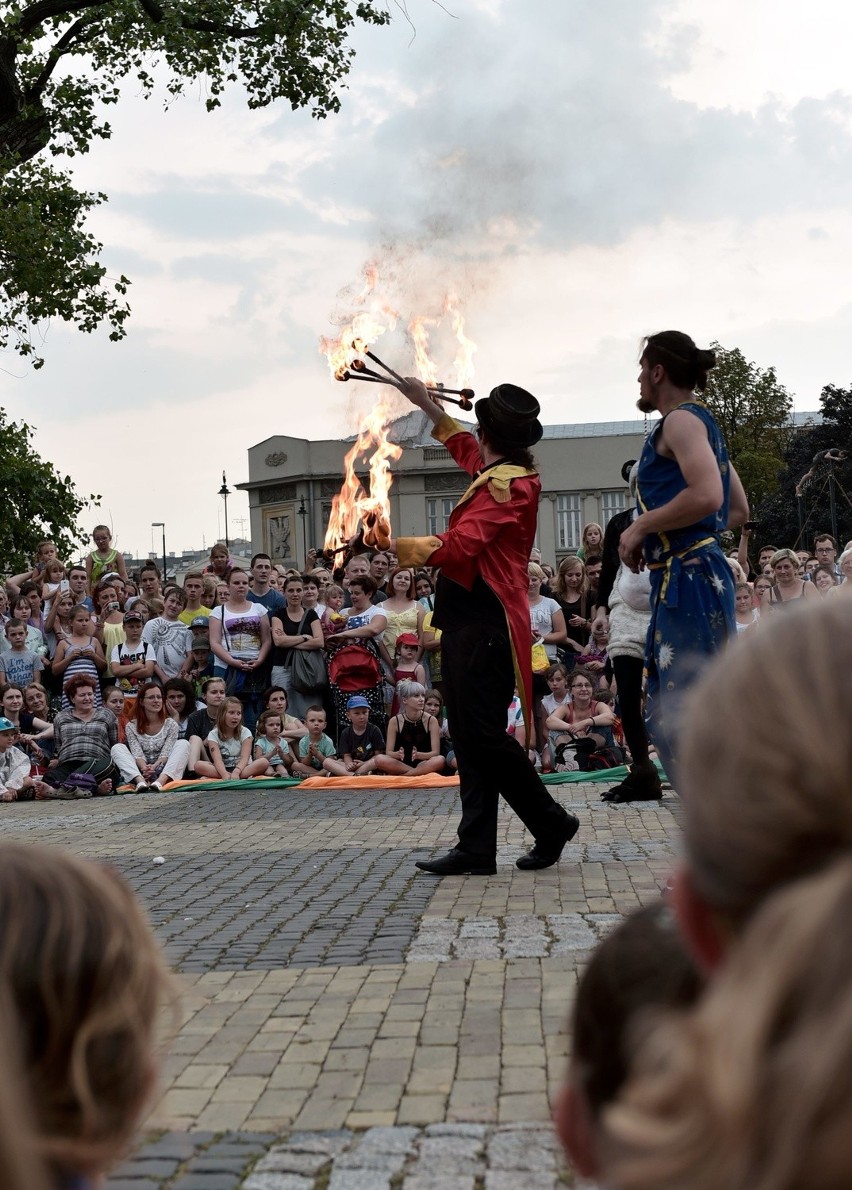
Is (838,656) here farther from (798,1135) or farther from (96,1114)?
(96,1114)

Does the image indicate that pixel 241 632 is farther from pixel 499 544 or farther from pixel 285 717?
pixel 499 544

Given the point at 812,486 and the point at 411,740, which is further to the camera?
the point at 812,486

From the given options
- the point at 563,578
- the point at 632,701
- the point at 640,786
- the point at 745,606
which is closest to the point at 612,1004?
the point at 632,701

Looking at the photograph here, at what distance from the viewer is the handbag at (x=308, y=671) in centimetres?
1449

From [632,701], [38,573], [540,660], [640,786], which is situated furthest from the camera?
[38,573]

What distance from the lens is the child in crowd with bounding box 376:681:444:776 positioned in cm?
1395

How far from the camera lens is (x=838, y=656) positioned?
1177mm

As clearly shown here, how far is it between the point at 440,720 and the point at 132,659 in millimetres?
3191

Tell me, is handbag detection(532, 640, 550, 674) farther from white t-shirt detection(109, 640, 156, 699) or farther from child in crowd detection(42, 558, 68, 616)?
child in crowd detection(42, 558, 68, 616)

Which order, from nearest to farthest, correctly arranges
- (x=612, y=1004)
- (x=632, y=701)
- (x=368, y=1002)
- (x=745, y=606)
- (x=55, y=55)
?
(x=612, y=1004) < (x=368, y=1002) < (x=632, y=701) < (x=745, y=606) < (x=55, y=55)

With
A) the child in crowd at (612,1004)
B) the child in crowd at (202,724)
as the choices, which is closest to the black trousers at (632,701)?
the child in crowd at (202,724)

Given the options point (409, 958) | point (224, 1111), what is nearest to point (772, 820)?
point (224, 1111)

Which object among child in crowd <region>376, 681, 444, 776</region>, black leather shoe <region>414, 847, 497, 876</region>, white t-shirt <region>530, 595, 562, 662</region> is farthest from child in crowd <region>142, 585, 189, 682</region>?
black leather shoe <region>414, 847, 497, 876</region>

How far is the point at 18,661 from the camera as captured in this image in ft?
49.8
